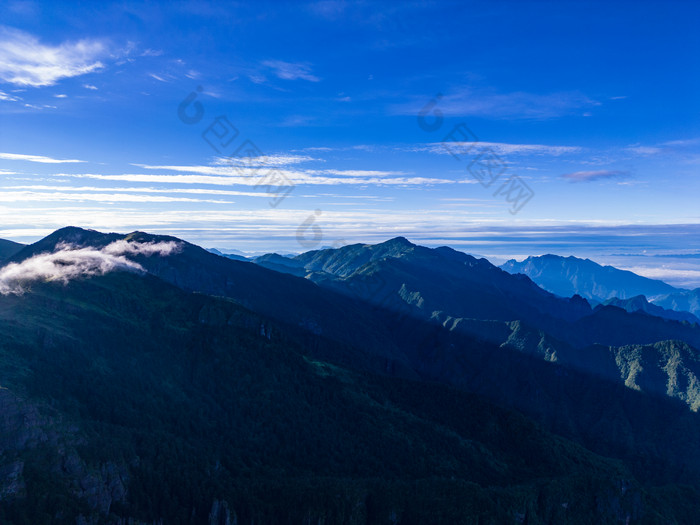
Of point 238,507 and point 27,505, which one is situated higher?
point 27,505

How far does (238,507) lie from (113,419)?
234 feet

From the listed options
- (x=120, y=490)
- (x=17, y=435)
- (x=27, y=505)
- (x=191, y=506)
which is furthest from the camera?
(x=191, y=506)

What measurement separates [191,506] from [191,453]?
83.1 ft

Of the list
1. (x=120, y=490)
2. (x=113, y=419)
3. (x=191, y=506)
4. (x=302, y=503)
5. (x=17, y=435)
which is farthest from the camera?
(x=113, y=419)

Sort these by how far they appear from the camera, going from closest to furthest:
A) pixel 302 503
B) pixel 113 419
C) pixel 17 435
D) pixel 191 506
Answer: pixel 17 435, pixel 191 506, pixel 302 503, pixel 113 419

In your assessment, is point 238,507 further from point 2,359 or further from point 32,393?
point 2,359

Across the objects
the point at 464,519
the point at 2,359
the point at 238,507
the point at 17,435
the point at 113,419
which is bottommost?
the point at 464,519

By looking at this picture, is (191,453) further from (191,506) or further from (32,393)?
(32,393)

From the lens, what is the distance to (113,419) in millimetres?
197250

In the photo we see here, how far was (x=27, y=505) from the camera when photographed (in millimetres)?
130500

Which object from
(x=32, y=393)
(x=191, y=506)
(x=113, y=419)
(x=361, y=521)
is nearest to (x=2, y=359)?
(x=32, y=393)

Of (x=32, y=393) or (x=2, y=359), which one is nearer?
(x=32, y=393)

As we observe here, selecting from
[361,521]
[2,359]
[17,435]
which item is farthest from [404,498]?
[2,359]

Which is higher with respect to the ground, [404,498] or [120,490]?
[120,490]
